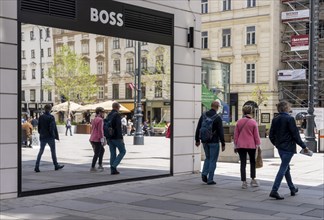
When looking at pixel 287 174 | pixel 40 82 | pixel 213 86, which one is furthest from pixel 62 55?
pixel 213 86

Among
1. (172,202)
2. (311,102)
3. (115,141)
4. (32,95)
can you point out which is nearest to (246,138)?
(172,202)

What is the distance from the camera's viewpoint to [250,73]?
166 feet

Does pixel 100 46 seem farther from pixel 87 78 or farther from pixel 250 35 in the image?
pixel 250 35

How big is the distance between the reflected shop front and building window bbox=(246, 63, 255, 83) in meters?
38.4

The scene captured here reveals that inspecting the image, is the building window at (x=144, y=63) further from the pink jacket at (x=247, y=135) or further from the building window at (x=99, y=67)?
the pink jacket at (x=247, y=135)

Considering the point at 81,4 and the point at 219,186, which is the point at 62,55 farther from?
the point at 219,186

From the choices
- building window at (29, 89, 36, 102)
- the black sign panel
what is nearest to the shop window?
the black sign panel

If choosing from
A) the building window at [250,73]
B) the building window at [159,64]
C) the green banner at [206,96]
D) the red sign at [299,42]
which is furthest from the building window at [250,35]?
the building window at [159,64]

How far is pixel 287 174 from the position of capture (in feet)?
30.2

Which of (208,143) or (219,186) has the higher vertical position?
(208,143)

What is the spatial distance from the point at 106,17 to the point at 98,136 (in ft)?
9.09

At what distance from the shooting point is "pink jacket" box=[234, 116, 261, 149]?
9836 millimetres

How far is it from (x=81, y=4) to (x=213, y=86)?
10886 millimetres

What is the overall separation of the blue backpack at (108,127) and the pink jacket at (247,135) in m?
2.96
